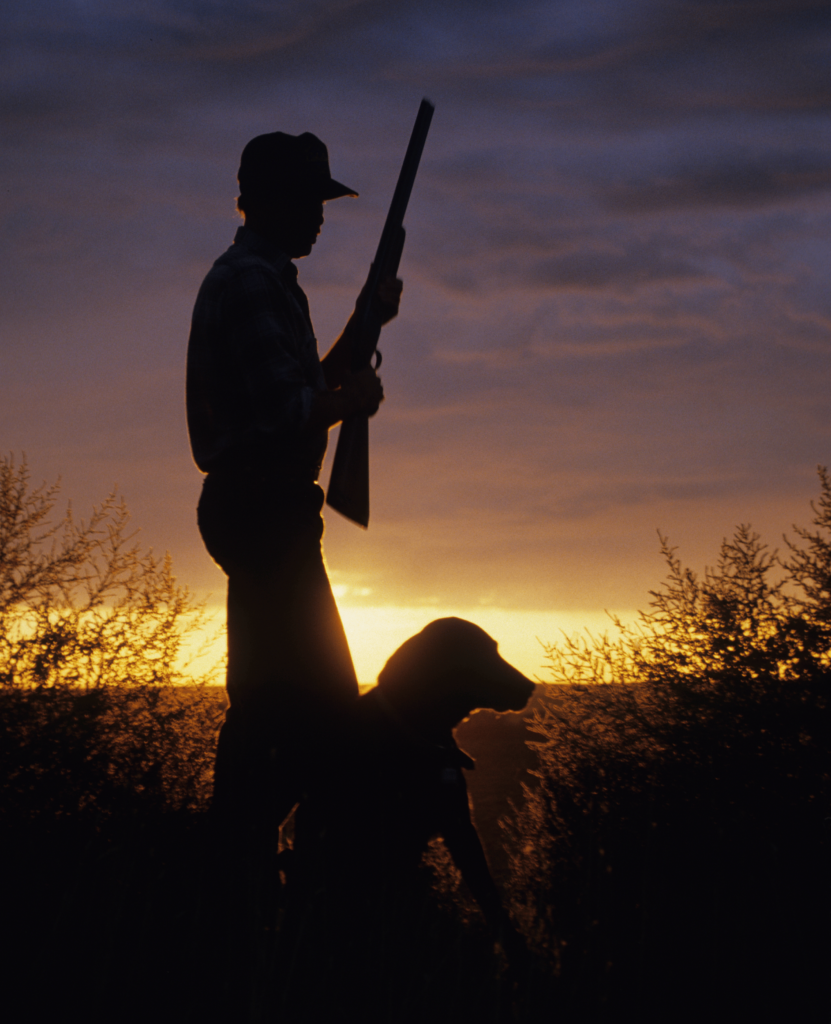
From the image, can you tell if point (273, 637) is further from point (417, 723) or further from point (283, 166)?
point (283, 166)

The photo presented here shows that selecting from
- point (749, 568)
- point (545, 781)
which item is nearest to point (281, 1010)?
point (545, 781)

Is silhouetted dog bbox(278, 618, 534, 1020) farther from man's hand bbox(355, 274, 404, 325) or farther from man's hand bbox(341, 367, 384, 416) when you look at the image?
man's hand bbox(355, 274, 404, 325)

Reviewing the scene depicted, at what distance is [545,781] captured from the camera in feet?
12.6

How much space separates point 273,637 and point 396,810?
2.25ft

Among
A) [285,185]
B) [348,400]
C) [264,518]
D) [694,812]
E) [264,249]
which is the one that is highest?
[285,185]

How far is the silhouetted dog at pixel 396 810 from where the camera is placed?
2.10 m

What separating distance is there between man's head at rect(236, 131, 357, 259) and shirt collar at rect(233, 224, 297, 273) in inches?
1.1

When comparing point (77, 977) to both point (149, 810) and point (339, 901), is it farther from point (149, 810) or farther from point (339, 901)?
point (149, 810)

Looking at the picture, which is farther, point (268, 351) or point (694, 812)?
point (694, 812)

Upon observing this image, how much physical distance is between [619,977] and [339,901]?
80cm

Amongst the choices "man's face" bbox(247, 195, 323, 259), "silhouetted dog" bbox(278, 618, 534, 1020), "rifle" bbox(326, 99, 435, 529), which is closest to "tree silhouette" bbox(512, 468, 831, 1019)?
"silhouetted dog" bbox(278, 618, 534, 1020)

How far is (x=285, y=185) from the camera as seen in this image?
8.13 feet

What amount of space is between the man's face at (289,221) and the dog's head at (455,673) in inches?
54.3

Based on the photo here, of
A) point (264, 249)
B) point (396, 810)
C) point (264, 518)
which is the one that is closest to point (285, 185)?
point (264, 249)
